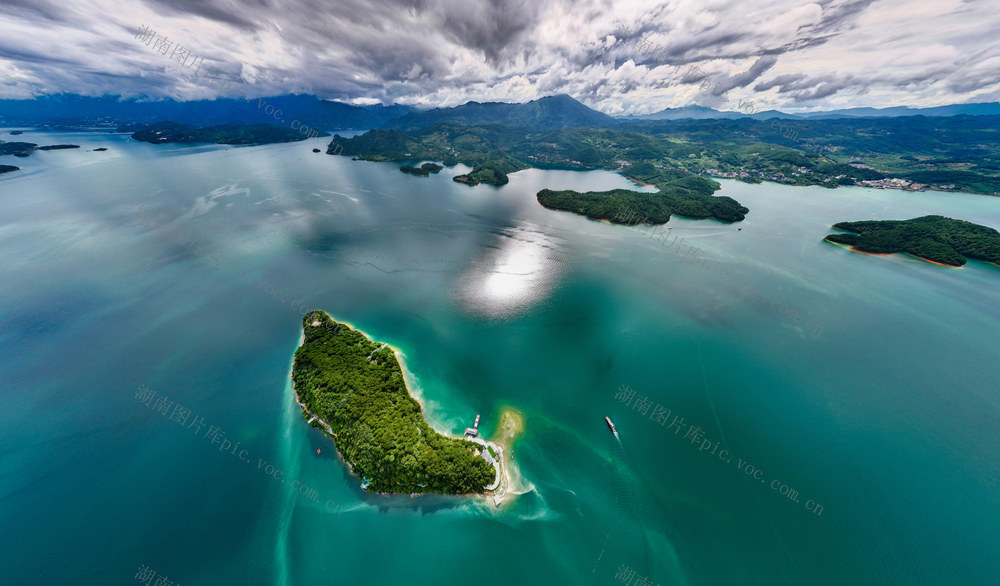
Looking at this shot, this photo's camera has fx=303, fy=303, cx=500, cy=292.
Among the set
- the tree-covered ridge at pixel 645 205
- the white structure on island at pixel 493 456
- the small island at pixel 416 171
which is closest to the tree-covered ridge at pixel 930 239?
the tree-covered ridge at pixel 645 205

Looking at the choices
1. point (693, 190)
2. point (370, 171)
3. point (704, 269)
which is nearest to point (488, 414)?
A: point (704, 269)

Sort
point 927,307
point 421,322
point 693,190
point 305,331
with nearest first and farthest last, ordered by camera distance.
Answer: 1. point 305,331
2. point 421,322
3. point 927,307
4. point 693,190

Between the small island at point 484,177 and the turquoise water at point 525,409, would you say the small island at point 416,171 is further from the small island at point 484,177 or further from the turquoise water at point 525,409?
the turquoise water at point 525,409

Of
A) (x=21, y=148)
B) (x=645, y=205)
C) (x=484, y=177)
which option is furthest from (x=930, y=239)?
(x=21, y=148)

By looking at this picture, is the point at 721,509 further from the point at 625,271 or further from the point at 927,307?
the point at 927,307

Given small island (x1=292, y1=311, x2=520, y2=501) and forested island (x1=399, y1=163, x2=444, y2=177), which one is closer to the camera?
small island (x1=292, y1=311, x2=520, y2=501)

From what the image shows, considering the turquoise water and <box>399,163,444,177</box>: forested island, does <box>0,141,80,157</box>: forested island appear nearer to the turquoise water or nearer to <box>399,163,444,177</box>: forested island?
the turquoise water

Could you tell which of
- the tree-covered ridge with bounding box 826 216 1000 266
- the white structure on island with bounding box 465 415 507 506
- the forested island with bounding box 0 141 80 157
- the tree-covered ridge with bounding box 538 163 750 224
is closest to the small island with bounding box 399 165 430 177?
the tree-covered ridge with bounding box 538 163 750 224
